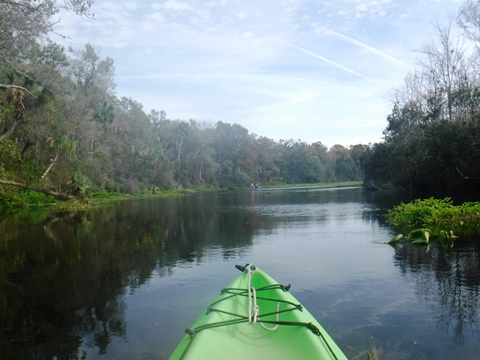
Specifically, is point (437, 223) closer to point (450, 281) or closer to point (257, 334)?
point (450, 281)

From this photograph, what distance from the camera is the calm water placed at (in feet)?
17.8

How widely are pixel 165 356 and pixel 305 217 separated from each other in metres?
16.1

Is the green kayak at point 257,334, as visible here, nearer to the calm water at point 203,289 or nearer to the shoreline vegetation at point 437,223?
the calm water at point 203,289

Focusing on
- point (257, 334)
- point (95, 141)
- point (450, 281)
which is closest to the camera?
point (257, 334)

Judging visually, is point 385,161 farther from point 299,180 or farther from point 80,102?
point 299,180

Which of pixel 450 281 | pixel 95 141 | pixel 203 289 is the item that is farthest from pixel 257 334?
pixel 95 141

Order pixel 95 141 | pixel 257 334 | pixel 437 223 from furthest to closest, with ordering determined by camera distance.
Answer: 1. pixel 95 141
2. pixel 437 223
3. pixel 257 334

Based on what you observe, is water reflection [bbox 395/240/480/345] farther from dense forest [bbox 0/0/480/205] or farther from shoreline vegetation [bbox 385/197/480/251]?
dense forest [bbox 0/0/480/205]

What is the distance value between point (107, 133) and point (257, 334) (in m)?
46.6

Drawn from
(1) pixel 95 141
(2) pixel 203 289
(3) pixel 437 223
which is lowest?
(2) pixel 203 289

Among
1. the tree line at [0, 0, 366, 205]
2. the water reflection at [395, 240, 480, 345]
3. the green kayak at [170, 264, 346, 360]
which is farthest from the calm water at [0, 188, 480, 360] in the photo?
the tree line at [0, 0, 366, 205]

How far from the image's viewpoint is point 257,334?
4.42 meters

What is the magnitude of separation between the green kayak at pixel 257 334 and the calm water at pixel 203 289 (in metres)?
0.95

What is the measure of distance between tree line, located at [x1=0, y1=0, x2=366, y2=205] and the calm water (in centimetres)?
767
